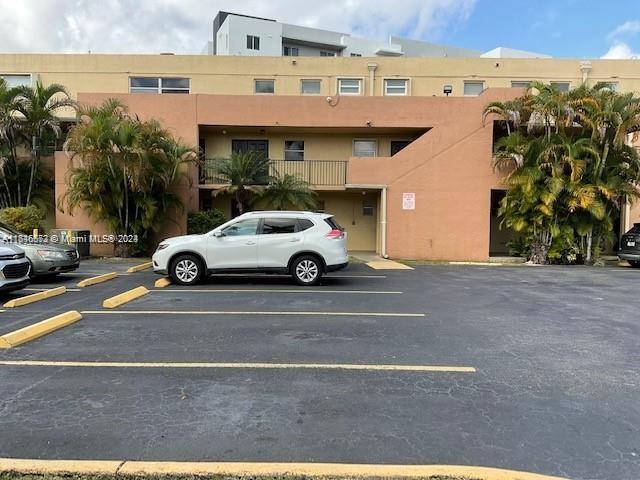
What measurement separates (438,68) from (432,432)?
23225mm

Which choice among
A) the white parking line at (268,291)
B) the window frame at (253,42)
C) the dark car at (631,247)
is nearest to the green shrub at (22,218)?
the white parking line at (268,291)

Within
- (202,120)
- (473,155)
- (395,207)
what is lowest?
(395,207)

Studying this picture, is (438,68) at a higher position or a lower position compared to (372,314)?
higher

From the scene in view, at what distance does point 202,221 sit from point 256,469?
16.8 meters

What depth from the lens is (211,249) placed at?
1193 cm

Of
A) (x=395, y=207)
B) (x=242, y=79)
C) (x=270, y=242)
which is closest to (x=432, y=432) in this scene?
(x=270, y=242)

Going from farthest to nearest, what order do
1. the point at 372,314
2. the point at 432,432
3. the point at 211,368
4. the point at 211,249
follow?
the point at 211,249 < the point at 372,314 < the point at 211,368 < the point at 432,432

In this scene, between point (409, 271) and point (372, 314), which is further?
point (409, 271)

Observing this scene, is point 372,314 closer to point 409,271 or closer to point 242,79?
point 409,271

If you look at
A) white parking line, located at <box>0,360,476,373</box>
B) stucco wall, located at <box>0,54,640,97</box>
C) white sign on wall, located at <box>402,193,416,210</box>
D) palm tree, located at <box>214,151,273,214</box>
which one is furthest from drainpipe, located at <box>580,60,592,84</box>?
white parking line, located at <box>0,360,476,373</box>

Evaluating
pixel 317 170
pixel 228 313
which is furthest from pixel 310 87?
pixel 228 313

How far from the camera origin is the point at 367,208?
22.8 metres

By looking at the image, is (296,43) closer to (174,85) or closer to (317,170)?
(174,85)

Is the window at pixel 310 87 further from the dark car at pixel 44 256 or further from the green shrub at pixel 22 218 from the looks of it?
the dark car at pixel 44 256
